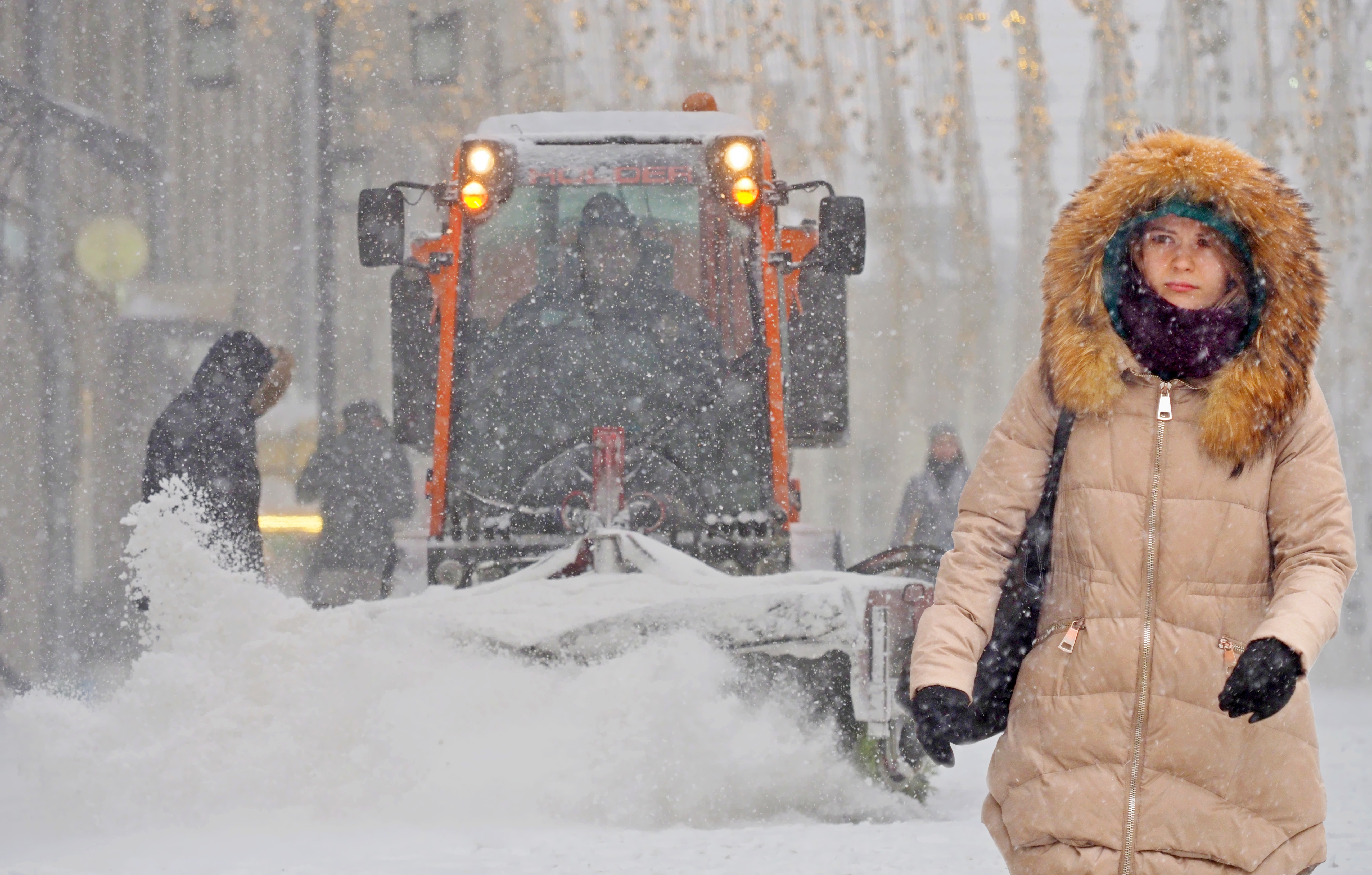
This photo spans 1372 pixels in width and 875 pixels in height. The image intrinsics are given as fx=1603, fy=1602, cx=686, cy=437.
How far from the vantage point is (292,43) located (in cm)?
2083

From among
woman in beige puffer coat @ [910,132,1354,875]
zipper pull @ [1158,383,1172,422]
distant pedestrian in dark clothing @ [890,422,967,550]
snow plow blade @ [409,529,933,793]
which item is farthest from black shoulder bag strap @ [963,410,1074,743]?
distant pedestrian in dark clothing @ [890,422,967,550]

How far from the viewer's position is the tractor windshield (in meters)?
6.91

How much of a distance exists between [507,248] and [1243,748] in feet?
17.2

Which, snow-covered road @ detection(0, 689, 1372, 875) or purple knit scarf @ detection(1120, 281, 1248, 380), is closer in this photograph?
purple knit scarf @ detection(1120, 281, 1248, 380)

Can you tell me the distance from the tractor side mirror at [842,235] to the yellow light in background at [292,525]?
3942 mm

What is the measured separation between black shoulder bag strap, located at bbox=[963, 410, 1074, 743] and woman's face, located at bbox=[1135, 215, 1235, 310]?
0.25m

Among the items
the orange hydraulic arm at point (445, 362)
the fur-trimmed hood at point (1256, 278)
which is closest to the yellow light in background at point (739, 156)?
the orange hydraulic arm at point (445, 362)

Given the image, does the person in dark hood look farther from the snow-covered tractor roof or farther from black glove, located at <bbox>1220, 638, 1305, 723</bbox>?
black glove, located at <bbox>1220, 638, 1305, 723</bbox>

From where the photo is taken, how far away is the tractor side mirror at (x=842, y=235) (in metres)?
6.65

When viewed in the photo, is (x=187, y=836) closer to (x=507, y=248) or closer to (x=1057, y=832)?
(x=507, y=248)

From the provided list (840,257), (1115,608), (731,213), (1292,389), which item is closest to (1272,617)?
(1115,608)

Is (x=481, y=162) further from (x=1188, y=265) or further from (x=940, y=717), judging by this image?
(x=940, y=717)

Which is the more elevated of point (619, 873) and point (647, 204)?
point (647, 204)

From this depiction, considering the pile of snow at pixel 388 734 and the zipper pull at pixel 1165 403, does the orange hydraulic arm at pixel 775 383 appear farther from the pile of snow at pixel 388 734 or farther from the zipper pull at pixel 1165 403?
the zipper pull at pixel 1165 403
